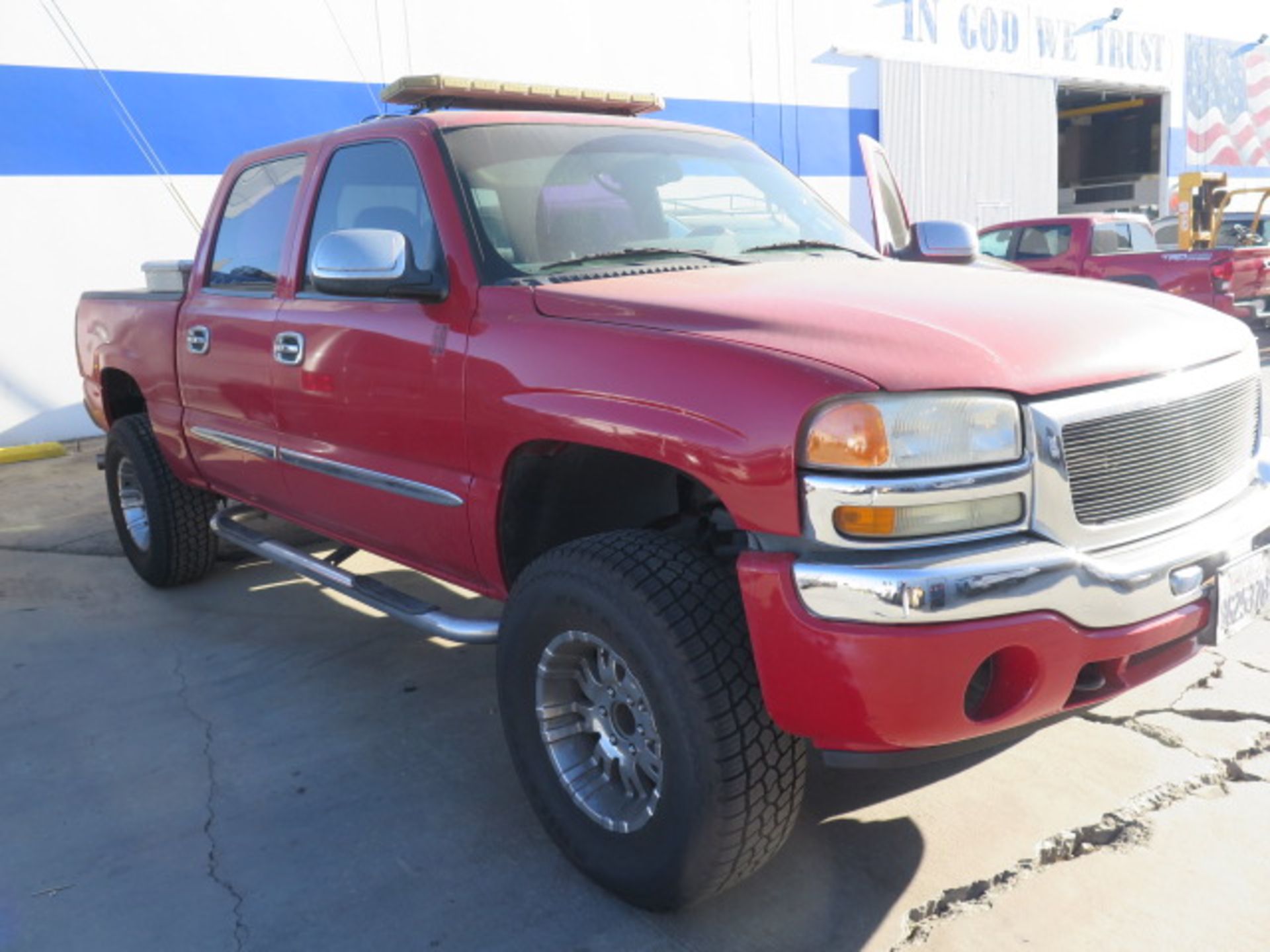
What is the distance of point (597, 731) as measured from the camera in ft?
8.93

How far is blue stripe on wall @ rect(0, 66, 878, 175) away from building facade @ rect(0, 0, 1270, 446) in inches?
0.7

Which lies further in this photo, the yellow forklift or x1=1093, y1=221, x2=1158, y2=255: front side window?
the yellow forklift

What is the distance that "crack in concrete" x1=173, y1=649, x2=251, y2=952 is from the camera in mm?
2580

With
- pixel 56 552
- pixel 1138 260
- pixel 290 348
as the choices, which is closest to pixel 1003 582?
pixel 290 348

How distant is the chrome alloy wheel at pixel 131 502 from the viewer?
526cm

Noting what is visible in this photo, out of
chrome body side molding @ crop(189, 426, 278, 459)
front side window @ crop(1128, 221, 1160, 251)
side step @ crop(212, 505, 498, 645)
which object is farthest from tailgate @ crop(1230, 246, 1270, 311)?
chrome body side molding @ crop(189, 426, 278, 459)

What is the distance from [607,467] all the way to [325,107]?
924 centimetres

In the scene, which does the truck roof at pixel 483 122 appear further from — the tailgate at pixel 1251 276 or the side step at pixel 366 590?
the tailgate at pixel 1251 276

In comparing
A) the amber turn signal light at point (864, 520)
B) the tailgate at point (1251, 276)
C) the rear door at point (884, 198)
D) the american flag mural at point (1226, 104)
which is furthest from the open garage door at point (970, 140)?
the amber turn signal light at point (864, 520)

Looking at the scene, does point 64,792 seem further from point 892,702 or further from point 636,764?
point 892,702

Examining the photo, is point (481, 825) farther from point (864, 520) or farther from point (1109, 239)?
point (1109, 239)

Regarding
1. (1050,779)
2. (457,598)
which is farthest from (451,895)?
(457,598)

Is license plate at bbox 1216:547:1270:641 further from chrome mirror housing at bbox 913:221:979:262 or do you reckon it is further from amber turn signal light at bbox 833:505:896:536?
chrome mirror housing at bbox 913:221:979:262

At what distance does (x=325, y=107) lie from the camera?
1098cm
